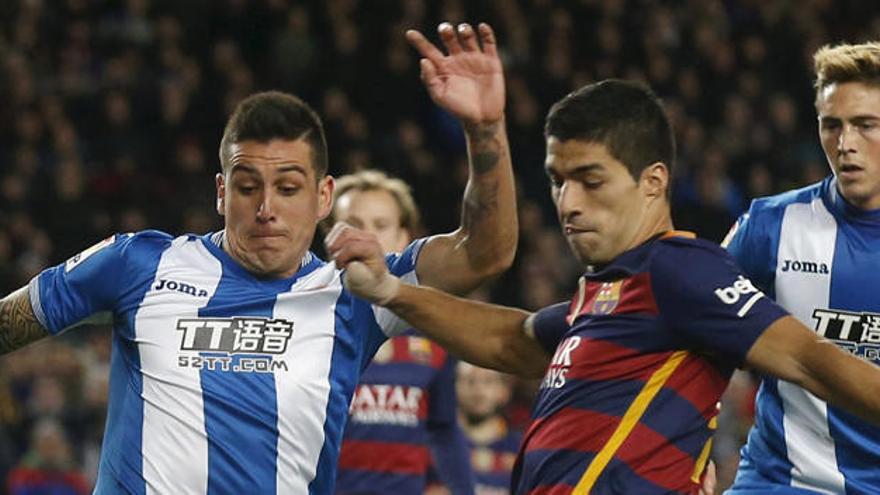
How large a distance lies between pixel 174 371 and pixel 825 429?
7.01 feet

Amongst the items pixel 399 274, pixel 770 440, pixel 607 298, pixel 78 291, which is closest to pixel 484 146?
pixel 399 274

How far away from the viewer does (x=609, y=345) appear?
14.1 feet

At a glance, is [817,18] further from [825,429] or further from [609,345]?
[609,345]

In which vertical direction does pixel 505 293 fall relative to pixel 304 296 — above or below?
below

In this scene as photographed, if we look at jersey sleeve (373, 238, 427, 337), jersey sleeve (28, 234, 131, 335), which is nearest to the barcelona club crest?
jersey sleeve (373, 238, 427, 337)

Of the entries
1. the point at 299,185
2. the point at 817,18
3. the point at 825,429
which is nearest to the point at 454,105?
the point at 299,185

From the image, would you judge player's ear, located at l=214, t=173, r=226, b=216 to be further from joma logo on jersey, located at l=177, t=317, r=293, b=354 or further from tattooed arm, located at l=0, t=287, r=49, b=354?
tattooed arm, located at l=0, t=287, r=49, b=354

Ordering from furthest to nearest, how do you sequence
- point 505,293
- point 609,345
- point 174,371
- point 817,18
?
point 817,18, point 505,293, point 174,371, point 609,345

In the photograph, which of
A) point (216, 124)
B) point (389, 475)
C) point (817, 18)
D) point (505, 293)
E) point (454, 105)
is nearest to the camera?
point (454, 105)

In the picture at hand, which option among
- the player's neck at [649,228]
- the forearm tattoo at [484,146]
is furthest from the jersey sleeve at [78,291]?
the player's neck at [649,228]

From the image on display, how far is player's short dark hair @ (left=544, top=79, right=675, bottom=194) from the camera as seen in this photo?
4332 millimetres

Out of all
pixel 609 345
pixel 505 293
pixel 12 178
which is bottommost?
pixel 505 293

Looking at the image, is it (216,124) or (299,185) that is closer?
(299,185)

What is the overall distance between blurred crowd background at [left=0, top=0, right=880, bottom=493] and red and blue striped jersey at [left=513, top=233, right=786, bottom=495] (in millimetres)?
8406
